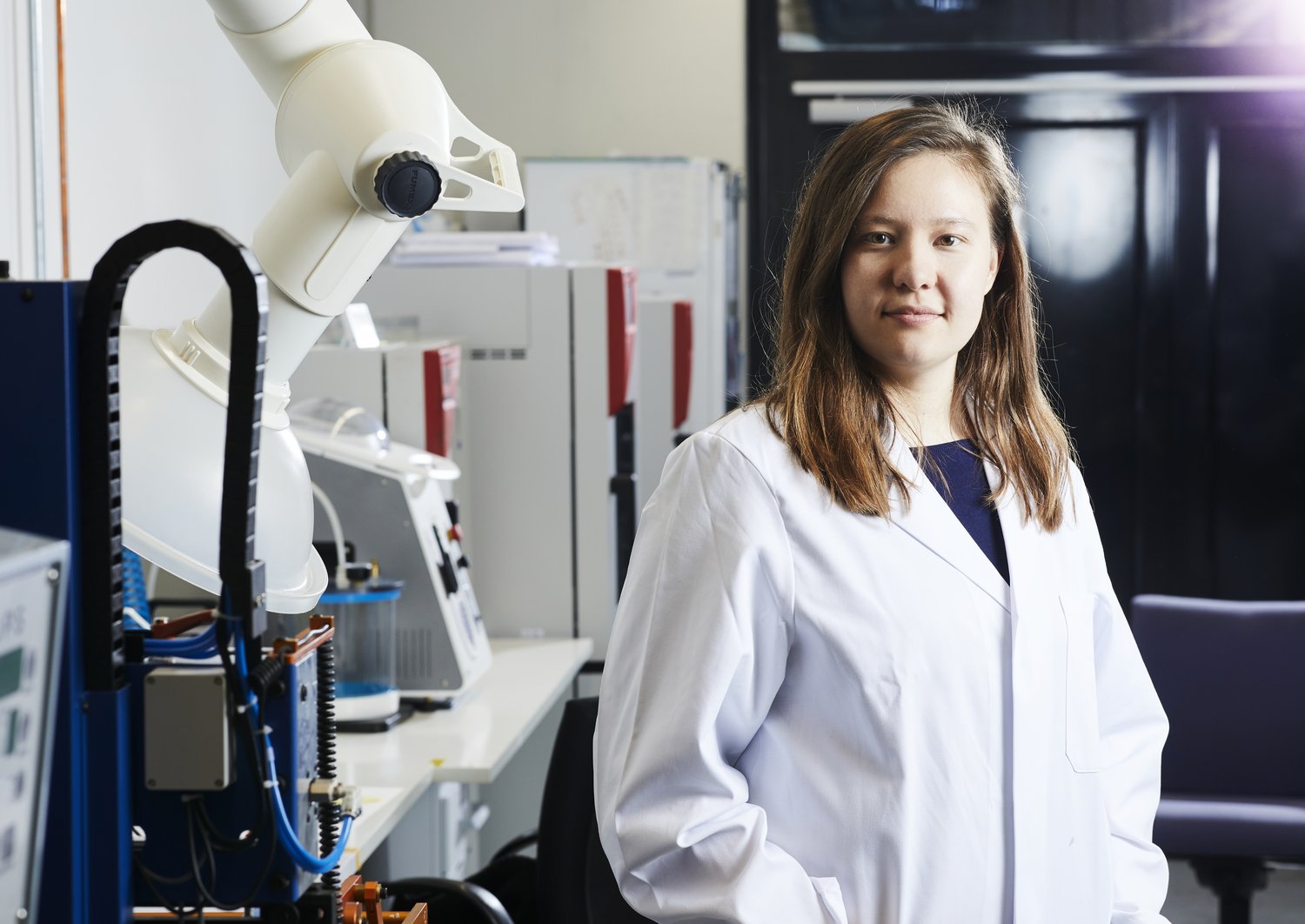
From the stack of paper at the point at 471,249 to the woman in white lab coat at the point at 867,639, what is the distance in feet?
6.34

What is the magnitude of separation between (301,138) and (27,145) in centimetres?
138

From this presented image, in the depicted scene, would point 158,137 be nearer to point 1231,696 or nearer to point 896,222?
point 896,222

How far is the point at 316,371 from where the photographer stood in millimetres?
2645

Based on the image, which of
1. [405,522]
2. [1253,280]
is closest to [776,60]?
[1253,280]

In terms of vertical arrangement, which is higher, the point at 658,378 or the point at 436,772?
the point at 658,378

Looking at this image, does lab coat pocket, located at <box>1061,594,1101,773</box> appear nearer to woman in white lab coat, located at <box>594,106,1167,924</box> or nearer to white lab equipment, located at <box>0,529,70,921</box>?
Result: woman in white lab coat, located at <box>594,106,1167,924</box>

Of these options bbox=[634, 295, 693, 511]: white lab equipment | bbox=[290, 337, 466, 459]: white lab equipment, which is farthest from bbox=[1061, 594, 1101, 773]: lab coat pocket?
bbox=[634, 295, 693, 511]: white lab equipment

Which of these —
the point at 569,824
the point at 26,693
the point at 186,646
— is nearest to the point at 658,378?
the point at 569,824

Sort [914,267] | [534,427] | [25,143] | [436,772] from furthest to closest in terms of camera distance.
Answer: [534,427], [25,143], [436,772], [914,267]

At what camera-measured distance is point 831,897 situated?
1047 millimetres

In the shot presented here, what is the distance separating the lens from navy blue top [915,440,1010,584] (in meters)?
1.19

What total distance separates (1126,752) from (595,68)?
3.60 m

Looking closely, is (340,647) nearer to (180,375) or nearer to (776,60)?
(180,375)

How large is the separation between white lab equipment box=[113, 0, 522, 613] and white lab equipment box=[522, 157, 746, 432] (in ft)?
10.3
